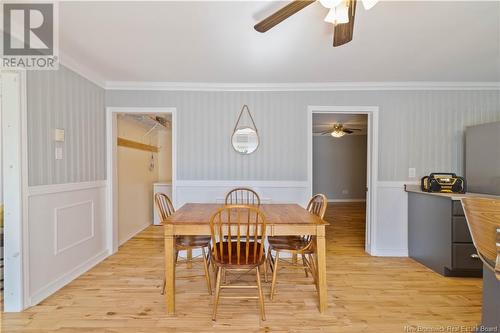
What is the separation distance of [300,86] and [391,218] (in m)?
2.10

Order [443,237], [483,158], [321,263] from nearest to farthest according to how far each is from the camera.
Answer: [321,263]
[443,237]
[483,158]

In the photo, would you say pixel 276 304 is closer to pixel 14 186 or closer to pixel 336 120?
pixel 14 186

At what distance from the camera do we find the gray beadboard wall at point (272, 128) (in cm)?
325

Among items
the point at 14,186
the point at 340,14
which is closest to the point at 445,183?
the point at 340,14

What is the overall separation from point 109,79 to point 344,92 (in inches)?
119

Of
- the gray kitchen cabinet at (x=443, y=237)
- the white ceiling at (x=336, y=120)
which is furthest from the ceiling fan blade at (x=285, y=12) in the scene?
the white ceiling at (x=336, y=120)

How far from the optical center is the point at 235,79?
3100 mm

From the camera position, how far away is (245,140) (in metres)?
3.28

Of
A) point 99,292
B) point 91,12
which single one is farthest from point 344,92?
point 99,292

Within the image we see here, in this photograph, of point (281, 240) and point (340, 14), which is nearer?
point (340, 14)

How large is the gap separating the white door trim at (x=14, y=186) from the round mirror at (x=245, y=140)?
2.08 meters

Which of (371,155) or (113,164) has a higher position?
(371,155)

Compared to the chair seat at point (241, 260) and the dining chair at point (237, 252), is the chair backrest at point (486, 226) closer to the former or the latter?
the dining chair at point (237, 252)

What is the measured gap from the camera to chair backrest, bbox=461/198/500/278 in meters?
1.03
